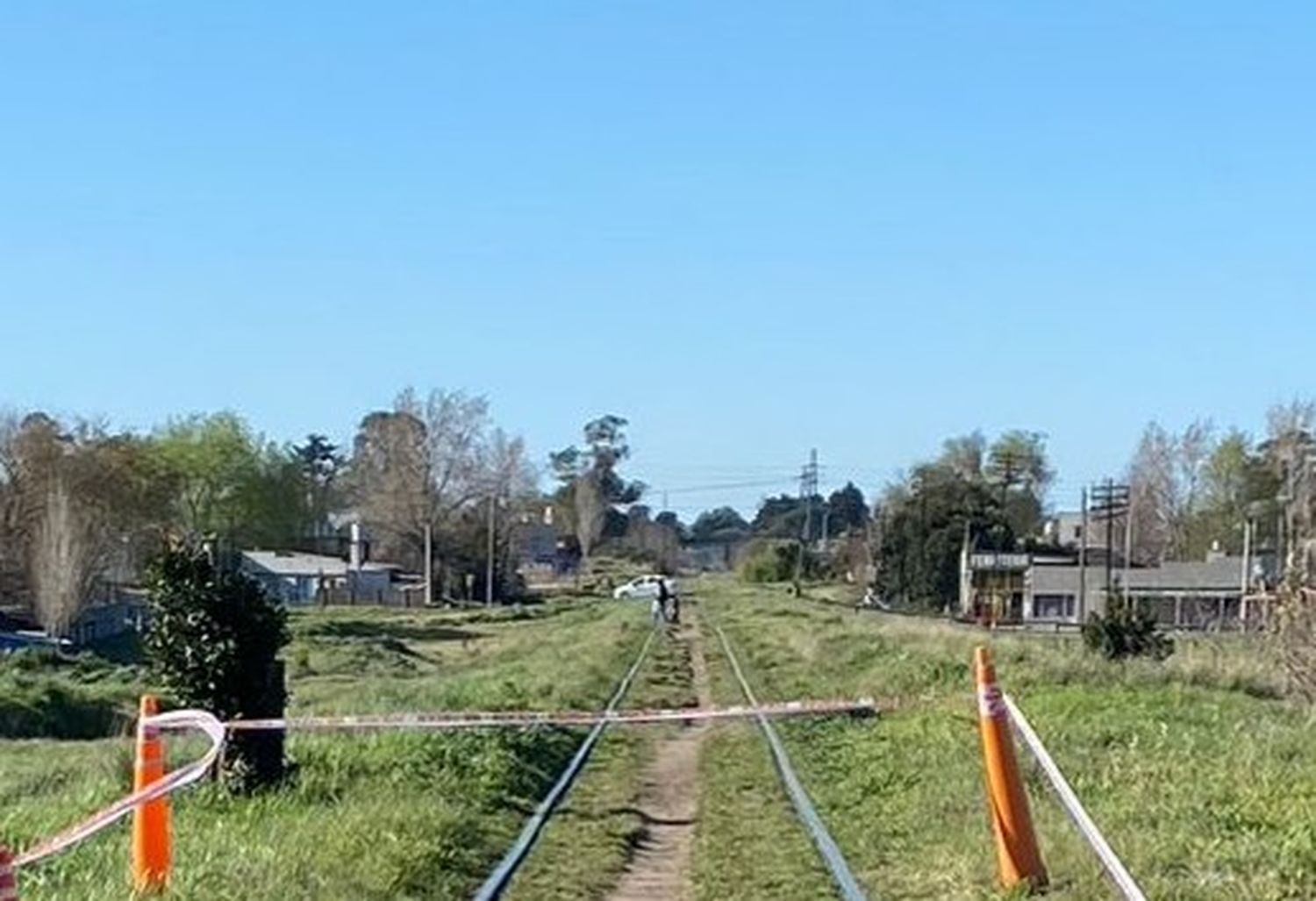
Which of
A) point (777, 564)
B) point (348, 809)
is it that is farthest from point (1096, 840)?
point (777, 564)

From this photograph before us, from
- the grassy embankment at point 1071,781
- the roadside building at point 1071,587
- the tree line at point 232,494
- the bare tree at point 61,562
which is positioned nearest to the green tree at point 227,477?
the tree line at point 232,494

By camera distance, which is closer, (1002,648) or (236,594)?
(236,594)

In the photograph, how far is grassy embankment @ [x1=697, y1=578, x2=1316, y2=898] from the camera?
11195 mm

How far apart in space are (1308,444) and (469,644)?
40192 millimetres

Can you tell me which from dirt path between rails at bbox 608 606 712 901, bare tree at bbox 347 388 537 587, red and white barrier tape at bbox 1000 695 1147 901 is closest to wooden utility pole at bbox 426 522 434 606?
bare tree at bbox 347 388 537 587

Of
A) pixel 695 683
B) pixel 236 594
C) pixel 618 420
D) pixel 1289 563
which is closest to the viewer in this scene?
pixel 236 594

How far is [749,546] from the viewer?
175875 millimetres

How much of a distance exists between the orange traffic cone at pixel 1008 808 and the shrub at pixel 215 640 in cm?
717

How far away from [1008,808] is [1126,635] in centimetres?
3182

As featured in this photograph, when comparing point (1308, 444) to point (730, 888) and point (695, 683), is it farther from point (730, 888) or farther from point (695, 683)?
point (730, 888)

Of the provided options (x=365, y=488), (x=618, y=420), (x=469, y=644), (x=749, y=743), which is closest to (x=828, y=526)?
(x=618, y=420)

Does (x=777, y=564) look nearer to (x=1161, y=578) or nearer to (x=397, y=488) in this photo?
(x=397, y=488)

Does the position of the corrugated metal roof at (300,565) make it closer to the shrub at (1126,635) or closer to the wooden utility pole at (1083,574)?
the wooden utility pole at (1083,574)

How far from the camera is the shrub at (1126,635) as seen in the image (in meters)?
41.2
